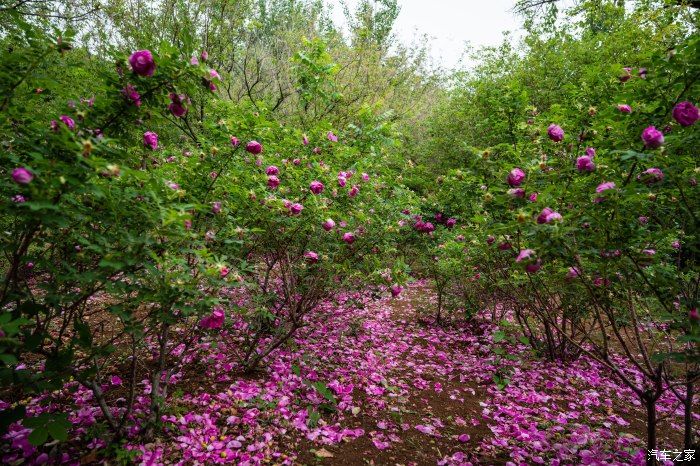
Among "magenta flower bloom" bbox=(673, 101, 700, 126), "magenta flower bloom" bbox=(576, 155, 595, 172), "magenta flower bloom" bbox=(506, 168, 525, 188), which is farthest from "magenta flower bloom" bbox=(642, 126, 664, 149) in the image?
"magenta flower bloom" bbox=(506, 168, 525, 188)

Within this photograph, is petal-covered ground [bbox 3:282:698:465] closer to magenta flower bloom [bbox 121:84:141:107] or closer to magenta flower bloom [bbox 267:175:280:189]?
magenta flower bloom [bbox 267:175:280:189]

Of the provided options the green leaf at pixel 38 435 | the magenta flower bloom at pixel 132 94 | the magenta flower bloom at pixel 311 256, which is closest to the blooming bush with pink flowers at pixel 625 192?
the magenta flower bloom at pixel 311 256

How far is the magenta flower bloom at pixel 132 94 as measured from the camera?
5.93 ft

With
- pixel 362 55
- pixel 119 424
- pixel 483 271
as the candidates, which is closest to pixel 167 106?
pixel 119 424

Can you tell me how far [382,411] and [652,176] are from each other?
298 cm

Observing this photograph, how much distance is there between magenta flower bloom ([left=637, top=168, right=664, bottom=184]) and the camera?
6.05 feet

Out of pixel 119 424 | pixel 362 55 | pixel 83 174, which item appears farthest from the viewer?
pixel 362 55

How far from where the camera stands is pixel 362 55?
9.89 m

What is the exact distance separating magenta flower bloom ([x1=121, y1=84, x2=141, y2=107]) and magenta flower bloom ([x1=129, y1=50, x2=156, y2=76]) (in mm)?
137

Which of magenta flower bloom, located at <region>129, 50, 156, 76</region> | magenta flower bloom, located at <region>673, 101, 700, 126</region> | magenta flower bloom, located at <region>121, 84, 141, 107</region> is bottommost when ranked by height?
magenta flower bloom, located at <region>121, 84, 141, 107</region>

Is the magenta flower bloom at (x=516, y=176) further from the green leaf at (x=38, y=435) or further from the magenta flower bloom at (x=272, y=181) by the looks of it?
the green leaf at (x=38, y=435)

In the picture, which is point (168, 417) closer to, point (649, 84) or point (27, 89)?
point (27, 89)

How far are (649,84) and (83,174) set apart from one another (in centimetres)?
311

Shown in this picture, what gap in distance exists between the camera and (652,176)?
1.98 metres
